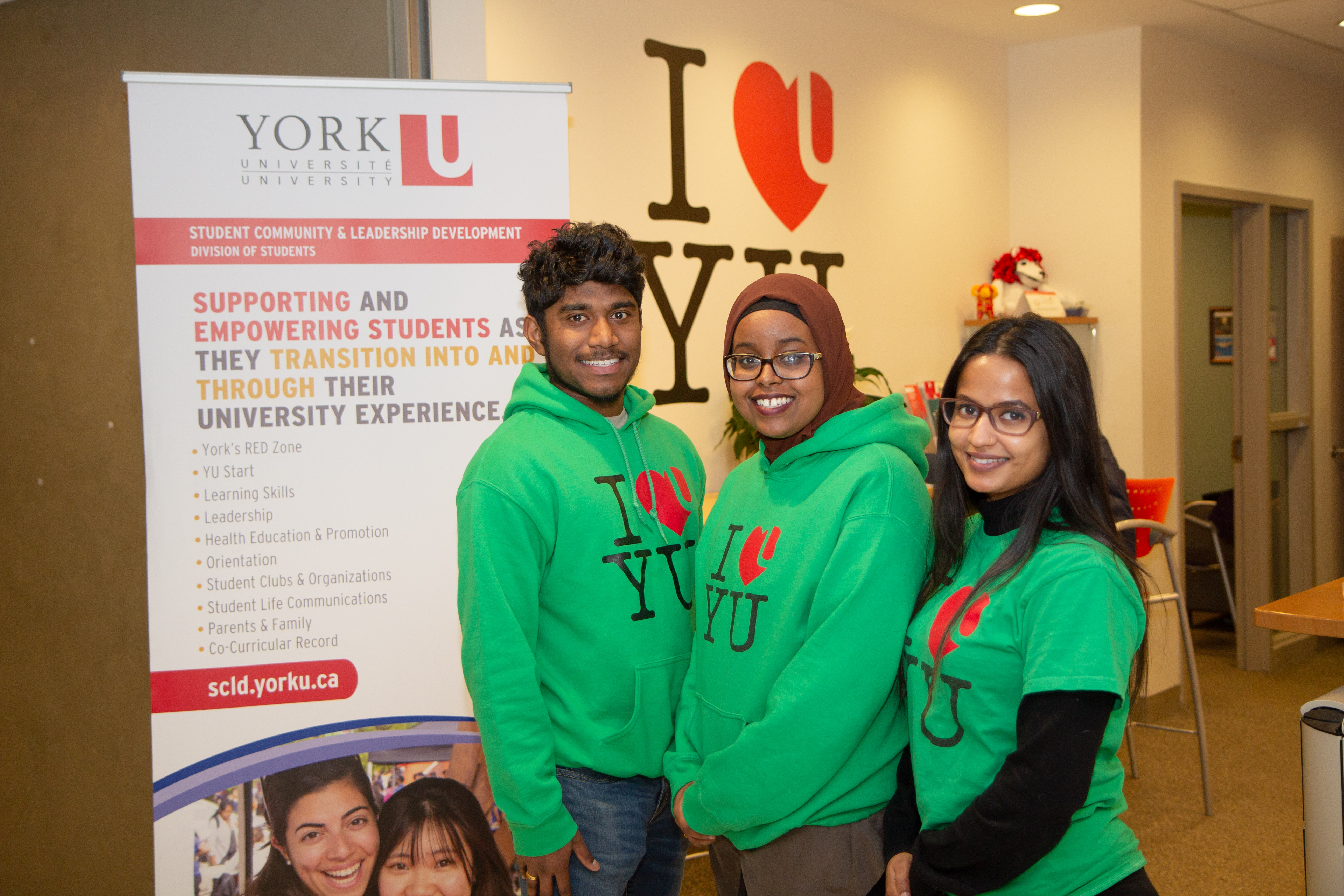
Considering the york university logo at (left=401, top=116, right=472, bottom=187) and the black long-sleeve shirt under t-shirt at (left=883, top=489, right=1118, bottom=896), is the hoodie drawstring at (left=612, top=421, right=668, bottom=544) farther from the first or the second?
the york university logo at (left=401, top=116, right=472, bottom=187)

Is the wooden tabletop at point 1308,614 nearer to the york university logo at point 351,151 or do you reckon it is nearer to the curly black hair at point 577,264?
the curly black hair at point 577,264

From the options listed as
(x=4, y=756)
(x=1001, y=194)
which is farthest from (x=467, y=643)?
(x=1001, y=194)

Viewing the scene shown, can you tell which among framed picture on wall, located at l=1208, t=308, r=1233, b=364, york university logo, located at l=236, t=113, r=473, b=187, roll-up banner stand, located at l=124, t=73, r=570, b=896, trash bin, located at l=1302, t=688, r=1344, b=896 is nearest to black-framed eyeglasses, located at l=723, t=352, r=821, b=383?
roll-up banner stand, located at l=124, t=73, r=570, b=896

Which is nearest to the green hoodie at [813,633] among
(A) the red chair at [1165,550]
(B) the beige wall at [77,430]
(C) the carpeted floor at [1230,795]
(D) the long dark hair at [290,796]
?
(D) the long dark hair at [290,796]

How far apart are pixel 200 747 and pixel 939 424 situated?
64.4 inches

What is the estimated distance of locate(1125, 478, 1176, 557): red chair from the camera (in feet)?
12.1

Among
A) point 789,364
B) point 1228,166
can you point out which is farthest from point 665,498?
point 1228,166

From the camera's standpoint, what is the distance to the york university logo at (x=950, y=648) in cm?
123

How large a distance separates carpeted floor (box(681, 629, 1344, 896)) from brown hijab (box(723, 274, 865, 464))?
202cm

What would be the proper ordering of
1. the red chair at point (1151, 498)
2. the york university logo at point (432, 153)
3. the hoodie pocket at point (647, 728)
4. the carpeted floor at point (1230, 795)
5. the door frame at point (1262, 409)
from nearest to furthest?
the hoodie pocket at point (647, 728) → the york university logo at point (432, 153) → the carpeted floor at point (1230, 795) → the red chair at point (1151, 498) → the door frame at point (1262, 409)

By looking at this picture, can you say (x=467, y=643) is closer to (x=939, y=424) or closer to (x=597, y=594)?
(x=597, y=594)

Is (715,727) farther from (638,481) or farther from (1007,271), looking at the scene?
(1007,271)

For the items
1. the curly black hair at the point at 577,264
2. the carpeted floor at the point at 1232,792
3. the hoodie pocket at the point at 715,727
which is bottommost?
the carpeted floor at the point at 1232,792

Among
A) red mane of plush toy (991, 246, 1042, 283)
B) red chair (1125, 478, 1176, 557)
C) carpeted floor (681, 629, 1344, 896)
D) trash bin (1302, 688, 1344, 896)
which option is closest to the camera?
trash bin (1302, 688, 1344, 896)
